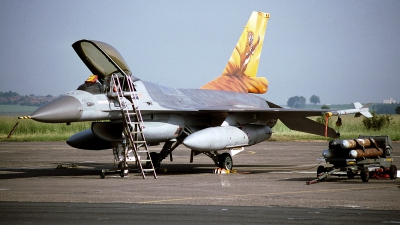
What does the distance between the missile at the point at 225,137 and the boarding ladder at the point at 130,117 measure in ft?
4.35

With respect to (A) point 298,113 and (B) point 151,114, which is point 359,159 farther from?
(B) point 151,114

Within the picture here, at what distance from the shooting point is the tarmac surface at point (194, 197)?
10461 millimetres

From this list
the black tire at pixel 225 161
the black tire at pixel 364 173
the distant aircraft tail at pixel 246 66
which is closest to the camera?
the black tire at pixel 364 173

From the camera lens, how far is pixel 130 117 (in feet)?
62.1

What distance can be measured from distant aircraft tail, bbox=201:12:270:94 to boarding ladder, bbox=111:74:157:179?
6.95 metres

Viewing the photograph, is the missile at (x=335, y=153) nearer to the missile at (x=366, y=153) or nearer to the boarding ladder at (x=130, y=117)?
the missile at (x=366, y=153)

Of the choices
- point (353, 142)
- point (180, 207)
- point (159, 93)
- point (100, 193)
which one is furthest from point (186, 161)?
point (180, 207)

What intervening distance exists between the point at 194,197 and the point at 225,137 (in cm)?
635

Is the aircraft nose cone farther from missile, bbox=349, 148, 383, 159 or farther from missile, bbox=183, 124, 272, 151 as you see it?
missile, bbox=349, 148, 383, 159

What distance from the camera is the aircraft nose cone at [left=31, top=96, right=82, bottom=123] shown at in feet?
55.5

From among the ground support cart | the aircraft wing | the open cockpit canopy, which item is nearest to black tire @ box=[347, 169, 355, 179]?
the ground support cart

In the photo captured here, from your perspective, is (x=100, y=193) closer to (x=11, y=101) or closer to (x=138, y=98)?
(x=138, y=98)

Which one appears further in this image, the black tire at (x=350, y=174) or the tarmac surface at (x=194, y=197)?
the black tire at (x=350, y=174)

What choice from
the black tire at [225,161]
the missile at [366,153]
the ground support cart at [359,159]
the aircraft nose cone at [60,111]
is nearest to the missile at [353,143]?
the ground support cart at [359,159]
